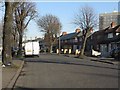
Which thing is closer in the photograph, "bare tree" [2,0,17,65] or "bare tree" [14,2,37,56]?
"bare tree" [2,0,17,65]

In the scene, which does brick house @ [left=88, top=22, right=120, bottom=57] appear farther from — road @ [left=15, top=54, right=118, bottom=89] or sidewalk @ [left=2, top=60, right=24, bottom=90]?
sidewalk @ [left=2, top=60, right=24, bottom=90]

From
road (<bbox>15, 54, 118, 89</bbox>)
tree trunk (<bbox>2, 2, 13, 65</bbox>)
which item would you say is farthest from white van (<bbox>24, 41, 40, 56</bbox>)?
road (<bbox>15, 54, 118, 89</bbox>)

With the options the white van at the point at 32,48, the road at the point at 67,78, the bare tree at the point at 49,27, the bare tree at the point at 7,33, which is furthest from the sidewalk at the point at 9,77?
the bare tree at the point at 49,27

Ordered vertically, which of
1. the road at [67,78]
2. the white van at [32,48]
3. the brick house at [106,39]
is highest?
the brick house at [106,39]

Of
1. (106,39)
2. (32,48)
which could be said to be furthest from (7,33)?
(106,39)

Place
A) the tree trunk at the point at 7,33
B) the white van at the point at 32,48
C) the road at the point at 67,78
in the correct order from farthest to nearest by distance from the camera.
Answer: the white van at the point at 32,48 → the tree trunk at the point at 7,33 → the road at the point at 67,78

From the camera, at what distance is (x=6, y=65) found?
84.5ft

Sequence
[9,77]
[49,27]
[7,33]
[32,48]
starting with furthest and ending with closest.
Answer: [49,27]
[32,48]
[7,33]
[9,77]

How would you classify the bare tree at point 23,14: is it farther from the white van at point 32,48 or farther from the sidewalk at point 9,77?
the sidewalk at point 9,77

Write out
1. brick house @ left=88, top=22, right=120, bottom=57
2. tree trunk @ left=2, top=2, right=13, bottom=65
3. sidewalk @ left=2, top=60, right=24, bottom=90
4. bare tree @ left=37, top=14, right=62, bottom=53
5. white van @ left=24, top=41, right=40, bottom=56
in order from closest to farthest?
1. sidewalk @ left=2, top=60, right=24, bottom=90
2. tree trunk @ left=2, top=2, right=13, bottom=65
3. white van @ left=24, top=41, right=40, bottom=56
4. brick house @ left=88, top=22, right=120, bottom=57
5. bare tree @ left=37, top=14, right=62, bottom=53

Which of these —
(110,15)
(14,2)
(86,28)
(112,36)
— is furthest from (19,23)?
(110,15)

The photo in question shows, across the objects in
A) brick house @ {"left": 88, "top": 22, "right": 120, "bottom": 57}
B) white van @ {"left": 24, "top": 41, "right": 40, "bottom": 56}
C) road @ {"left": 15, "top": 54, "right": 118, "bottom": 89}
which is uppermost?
brick house @ {"left": 88, "top": 22, "right": 120, "bottom": 57}

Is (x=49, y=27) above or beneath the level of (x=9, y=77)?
above

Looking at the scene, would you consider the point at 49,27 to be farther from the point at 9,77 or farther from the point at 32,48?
the point at 9,77
